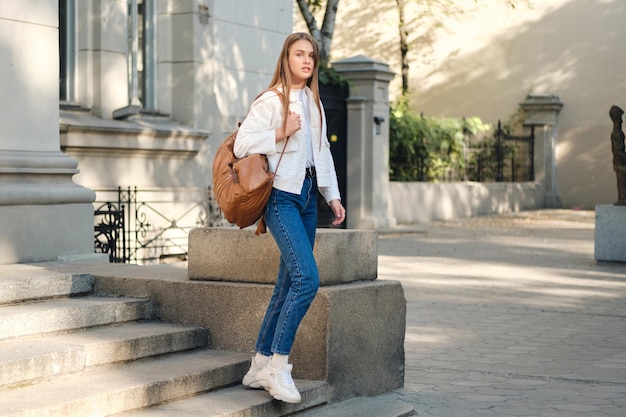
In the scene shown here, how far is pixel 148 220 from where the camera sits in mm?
14242

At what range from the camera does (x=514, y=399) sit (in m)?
7.02

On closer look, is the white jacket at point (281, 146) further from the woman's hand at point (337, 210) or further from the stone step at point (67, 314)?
the stone step at point (67, 314)

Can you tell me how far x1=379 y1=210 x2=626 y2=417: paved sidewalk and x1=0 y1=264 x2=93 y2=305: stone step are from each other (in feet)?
7.19

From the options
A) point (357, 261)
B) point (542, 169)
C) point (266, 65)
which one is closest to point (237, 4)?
point (266, 65)

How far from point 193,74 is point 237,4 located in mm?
1563

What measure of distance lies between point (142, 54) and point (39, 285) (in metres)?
8.39

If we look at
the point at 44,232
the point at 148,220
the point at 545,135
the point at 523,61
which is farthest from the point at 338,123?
the point at 44,232

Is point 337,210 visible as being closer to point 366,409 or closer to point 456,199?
point 366,409

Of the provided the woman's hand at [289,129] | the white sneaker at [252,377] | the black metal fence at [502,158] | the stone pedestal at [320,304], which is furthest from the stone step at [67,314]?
the black metal fence at [502,158]

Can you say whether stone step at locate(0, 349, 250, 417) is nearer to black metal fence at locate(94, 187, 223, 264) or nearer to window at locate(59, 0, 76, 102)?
black metal fence at locate(94, 187, 223, 264)

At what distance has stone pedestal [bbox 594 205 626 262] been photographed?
15484 mm

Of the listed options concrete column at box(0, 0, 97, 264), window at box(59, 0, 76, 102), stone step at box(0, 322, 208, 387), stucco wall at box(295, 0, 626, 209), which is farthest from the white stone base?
stucco wall at box(295, 0, 626, 209)

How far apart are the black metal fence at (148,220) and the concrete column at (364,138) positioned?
6.60m

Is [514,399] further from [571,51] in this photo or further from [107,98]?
[571,51]
